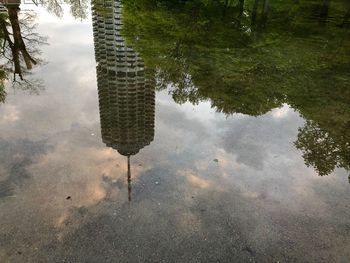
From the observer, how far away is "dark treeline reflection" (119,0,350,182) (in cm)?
1977

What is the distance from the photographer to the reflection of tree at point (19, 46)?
23.3 m

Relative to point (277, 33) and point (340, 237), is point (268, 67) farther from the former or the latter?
point (340, 237)

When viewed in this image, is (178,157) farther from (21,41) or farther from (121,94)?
(21,41)

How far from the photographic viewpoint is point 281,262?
11.1 m

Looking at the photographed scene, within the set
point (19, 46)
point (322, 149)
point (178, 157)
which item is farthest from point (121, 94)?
point (322, 149)

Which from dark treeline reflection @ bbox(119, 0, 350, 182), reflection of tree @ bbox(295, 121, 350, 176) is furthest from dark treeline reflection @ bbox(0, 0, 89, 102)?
reflection of tree @ bbox(295, 121, 350, 176)

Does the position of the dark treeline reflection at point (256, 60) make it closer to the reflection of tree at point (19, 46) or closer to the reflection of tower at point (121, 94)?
the reflection of tower at point (121, 94)

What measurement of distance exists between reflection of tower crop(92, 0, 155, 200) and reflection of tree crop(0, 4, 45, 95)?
4.98 metres

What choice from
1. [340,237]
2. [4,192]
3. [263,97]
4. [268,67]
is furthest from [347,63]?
[4,192]

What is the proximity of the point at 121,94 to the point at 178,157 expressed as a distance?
11.2 meters

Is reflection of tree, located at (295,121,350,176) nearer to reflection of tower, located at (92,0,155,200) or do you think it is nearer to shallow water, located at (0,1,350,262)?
shallow water, located at (0,1,350,262)

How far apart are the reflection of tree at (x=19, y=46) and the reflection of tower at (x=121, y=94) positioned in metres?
4.98

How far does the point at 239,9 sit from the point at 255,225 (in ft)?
125

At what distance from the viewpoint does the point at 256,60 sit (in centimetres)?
2733
